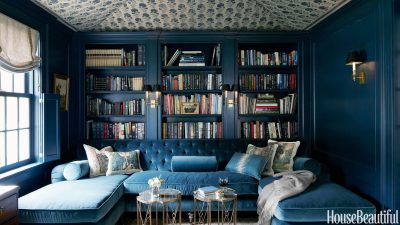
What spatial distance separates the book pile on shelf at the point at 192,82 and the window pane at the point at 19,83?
1.92 metres

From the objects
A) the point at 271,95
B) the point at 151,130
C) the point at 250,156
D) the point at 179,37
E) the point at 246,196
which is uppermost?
the point at 179,37

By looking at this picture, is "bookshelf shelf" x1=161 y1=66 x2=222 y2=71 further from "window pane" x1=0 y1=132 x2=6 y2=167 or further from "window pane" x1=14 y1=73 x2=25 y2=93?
"window pane" x1=0 y1=132 x2=6 y2=167

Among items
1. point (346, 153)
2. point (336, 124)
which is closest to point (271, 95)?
point (336, 124)

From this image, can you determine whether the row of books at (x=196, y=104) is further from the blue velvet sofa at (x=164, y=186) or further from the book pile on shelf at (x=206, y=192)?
the book pile on shelf at (x=206, y=192)

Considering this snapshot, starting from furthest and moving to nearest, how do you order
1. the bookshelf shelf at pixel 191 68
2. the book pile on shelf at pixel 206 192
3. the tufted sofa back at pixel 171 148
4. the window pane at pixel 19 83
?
the bookshelf shelf at pixel 191 68
the tufted sofa back at pixel 171 148
the window pane at pixel 19 83
the book pile on shelf at pixel 206 192

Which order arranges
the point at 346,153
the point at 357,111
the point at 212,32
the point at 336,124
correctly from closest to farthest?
1. the point at 357,111
2. the point at 346,153
3. the point at 336,124
4. the point at 212,32

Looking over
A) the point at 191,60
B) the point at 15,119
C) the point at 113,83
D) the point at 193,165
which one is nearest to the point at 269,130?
the point at 193,165

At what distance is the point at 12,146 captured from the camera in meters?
3.38

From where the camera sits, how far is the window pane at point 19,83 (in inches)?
136

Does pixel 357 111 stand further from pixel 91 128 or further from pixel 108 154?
pixel 91 128

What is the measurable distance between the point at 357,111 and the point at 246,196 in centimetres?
162

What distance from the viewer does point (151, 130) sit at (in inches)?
185

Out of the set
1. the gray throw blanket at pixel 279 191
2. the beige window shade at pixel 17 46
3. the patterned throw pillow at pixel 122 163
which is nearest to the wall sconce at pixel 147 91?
the patterned throw pillow at pixel 122 163

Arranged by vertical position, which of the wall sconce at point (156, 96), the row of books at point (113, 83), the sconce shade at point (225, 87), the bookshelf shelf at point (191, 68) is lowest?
the wall sconce at point (156, 96)
